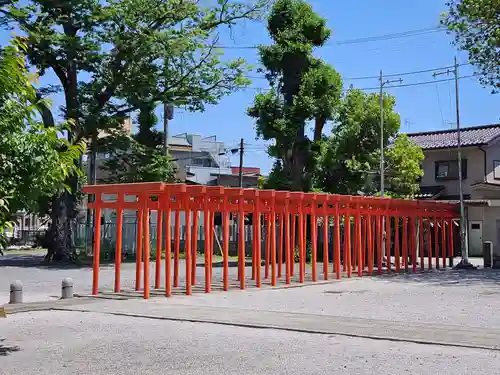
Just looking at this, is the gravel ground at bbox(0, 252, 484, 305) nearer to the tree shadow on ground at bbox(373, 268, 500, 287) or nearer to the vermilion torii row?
the vermilion torii row

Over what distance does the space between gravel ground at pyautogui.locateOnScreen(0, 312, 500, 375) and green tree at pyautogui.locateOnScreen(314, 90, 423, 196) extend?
847 inches

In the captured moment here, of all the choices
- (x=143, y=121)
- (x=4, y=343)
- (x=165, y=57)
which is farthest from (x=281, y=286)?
(x=143, y=121)

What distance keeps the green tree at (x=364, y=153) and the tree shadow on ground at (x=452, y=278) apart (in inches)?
321

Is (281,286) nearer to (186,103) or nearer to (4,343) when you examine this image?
(4,343)

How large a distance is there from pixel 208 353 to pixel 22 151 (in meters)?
3.64

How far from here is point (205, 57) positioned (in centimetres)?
3178

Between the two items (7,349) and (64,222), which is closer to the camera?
(7,349)

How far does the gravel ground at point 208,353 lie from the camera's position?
789cm

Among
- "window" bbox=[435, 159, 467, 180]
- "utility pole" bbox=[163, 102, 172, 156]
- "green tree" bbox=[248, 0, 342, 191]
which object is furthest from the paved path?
"window" bbox=[435, 159, 467, 180]

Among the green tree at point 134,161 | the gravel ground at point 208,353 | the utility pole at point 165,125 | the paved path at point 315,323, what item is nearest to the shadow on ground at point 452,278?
the paved path at point 315,323

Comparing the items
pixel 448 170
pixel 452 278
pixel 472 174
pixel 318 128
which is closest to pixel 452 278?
pixel 452 278

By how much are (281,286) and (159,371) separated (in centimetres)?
1182

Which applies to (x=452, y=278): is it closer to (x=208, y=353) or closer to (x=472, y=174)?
(x=208, y=353)

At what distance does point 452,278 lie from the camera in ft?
75.3
